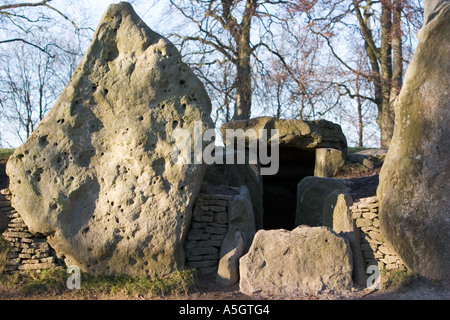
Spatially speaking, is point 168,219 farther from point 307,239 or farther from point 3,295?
point 3,295

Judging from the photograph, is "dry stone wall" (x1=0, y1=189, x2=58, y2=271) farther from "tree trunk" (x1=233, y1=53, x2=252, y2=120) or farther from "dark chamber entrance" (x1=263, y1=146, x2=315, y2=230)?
"tree trunk" (x1=233, y1=53, x2=252, y2=120)

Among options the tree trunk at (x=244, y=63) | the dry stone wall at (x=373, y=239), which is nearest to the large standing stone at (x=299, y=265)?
the dry stone wall at (x=373, y=239)

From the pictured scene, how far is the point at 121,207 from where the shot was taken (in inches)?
252

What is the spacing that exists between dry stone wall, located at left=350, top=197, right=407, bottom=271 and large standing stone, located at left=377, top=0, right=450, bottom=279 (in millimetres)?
122

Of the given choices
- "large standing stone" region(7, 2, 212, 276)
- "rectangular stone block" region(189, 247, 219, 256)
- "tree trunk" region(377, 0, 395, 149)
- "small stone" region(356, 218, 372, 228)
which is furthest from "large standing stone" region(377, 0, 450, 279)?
"tree trunk" region(377, 0, 395, 149)

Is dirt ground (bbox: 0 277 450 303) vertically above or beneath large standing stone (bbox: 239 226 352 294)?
beneath

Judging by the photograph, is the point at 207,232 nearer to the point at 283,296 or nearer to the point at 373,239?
the point at 283,296

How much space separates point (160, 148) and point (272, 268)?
2.19 meters

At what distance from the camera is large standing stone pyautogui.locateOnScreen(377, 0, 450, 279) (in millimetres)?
6031

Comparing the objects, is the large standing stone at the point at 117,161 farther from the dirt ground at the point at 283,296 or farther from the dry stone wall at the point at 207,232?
the dirt ground at the point at 283,296

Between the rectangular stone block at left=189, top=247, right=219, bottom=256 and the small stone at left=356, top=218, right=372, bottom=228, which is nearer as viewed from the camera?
the small stone at left=356, top=218, right=372, bottom=228

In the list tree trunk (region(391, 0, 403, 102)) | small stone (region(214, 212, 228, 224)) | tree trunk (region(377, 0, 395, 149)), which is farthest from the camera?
tree trunk (region(377, 0, 395, 149))

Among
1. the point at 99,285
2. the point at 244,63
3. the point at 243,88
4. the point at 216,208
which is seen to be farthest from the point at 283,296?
the point at 244,63

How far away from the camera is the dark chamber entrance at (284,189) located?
1098 cm
